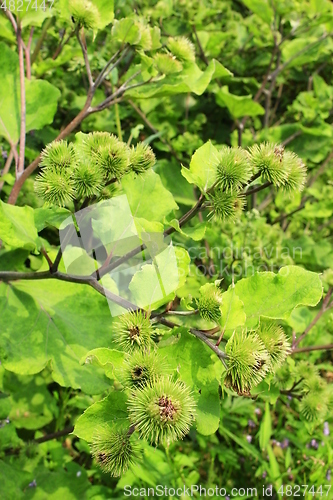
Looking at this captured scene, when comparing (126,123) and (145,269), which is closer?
(145,269)

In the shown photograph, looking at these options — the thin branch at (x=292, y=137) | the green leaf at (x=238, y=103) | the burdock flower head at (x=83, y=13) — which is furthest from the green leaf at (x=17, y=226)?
the thin branch at (x=292, y=137)

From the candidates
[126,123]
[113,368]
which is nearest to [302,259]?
[126,123]

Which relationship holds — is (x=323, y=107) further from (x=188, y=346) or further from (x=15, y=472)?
(x=15, y=472)

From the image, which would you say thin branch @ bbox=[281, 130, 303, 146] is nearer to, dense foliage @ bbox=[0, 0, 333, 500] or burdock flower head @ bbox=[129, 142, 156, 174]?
dense foliage @ bbox=[0, 0, 333, 500]

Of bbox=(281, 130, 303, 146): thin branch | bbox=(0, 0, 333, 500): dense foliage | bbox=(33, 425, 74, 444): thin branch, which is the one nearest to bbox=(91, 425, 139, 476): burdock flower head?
bbox=(0, 0, 333, 500): dense foliage

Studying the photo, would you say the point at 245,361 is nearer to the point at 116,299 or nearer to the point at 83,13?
the point at 116,299

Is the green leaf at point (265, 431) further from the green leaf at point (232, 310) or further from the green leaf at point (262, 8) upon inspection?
the green leaf at point (262, 8)
